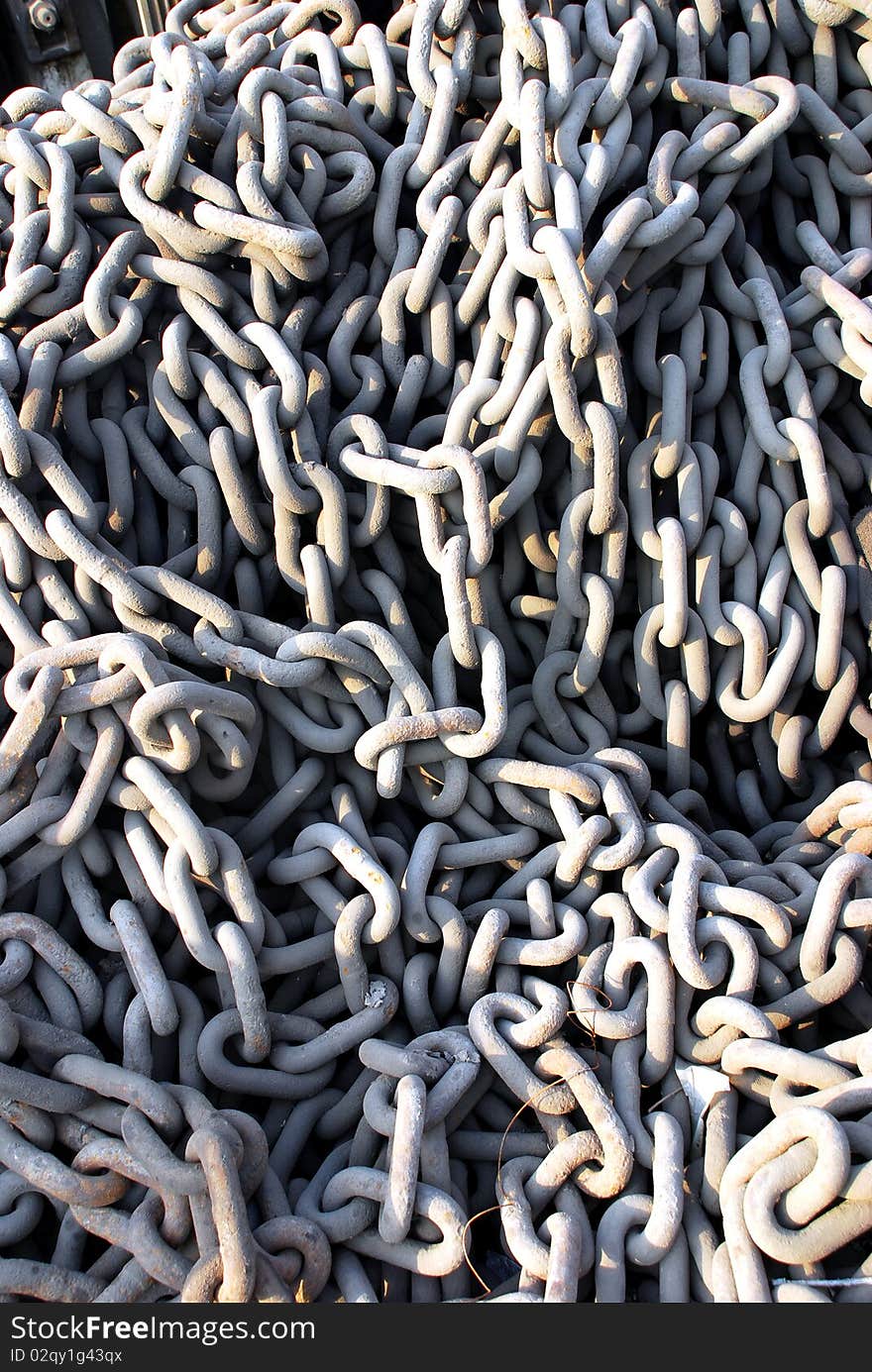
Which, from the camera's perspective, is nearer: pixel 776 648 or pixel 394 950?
pixel 394 950

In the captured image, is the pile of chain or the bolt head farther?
the bolt head

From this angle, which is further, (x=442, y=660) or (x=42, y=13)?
(x=42, y=13)

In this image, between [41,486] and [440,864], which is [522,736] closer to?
[440,864]

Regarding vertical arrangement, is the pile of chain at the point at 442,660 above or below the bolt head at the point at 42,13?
below

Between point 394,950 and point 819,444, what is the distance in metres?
1.25

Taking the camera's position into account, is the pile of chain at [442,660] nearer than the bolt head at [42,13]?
Yes

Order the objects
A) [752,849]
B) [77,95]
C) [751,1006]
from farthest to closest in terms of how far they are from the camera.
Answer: [77,95] → [752,849] → [751,1006]

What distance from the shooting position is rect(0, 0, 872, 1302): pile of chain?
1.68 m

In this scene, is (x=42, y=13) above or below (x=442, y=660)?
above

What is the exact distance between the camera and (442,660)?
2.04 meters

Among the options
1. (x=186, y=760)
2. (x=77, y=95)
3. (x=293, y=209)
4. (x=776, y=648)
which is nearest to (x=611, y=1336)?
(x=186, y=760)

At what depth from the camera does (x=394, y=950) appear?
1.95 m

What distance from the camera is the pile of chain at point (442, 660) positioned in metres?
1.68

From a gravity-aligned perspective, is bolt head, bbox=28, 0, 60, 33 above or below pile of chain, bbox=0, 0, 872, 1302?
above
